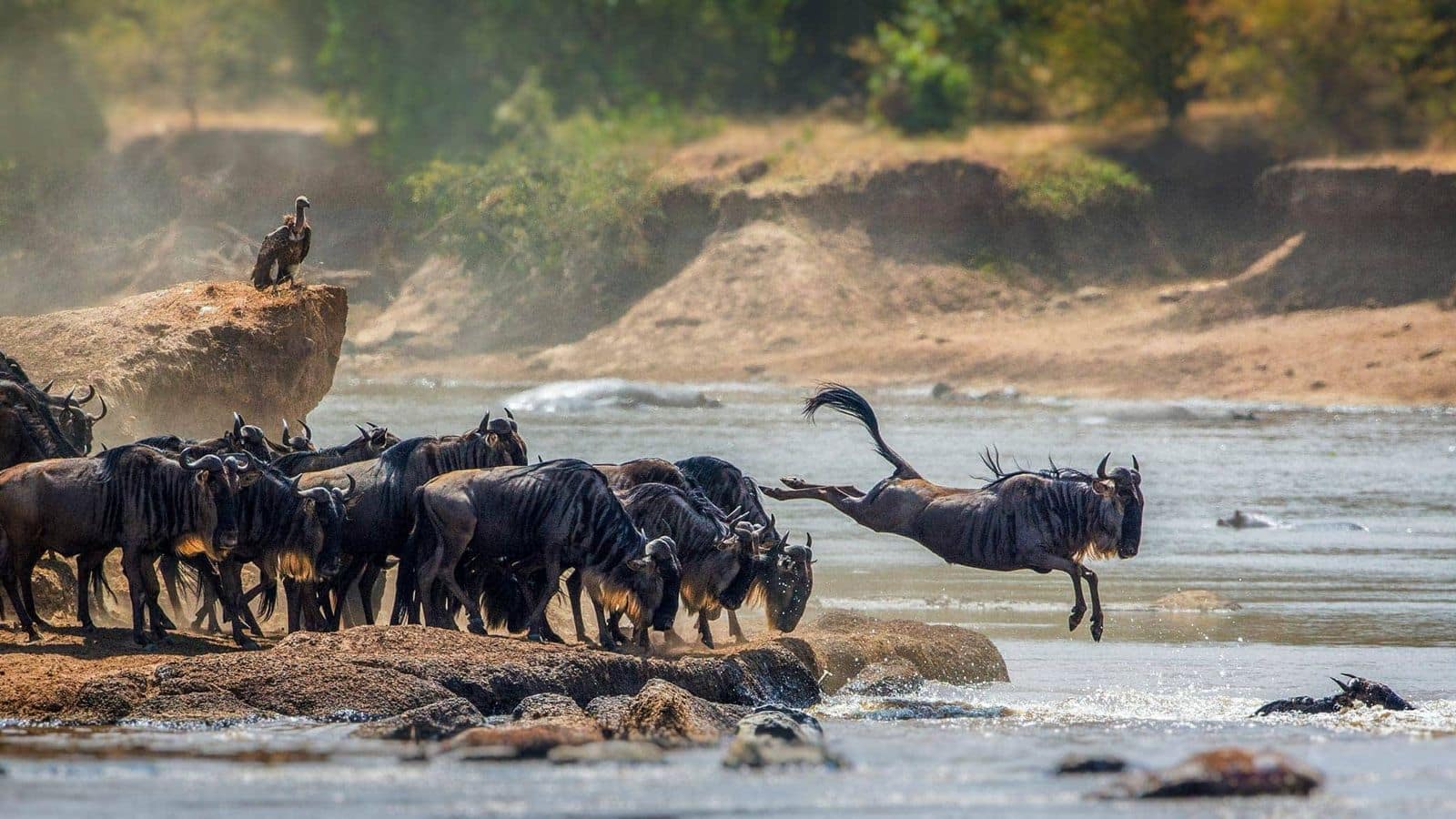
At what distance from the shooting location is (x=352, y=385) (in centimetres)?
4097

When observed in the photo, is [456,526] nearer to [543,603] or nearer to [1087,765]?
[543,603]

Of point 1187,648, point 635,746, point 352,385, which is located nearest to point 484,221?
point 352,385

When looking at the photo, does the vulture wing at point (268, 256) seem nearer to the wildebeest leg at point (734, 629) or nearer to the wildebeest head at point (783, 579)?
the wildebeest leg at point (734, 629)

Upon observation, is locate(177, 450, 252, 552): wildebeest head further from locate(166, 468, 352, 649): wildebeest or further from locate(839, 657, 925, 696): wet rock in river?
locate(839, 657, 925, 696): wet rock in river

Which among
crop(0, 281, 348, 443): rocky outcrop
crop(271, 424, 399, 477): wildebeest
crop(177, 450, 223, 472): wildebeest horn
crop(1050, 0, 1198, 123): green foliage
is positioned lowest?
crop(177, 450, 223, 472): wildebeest horn

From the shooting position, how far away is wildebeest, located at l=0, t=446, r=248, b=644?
37.8ft

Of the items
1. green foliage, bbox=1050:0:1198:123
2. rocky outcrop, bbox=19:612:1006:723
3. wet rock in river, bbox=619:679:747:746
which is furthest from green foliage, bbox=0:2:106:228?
wet rock in river, bbox=619:679:747:746

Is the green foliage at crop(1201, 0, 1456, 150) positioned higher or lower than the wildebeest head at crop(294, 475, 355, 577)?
higher

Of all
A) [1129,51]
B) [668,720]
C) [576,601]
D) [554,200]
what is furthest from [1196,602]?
[554,200]

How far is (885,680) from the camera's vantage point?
41.3ft

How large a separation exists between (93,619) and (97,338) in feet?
13.9

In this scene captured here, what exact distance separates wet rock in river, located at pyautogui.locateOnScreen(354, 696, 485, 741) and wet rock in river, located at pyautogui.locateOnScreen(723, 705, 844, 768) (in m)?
1.33

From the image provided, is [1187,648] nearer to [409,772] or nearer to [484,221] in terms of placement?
[409,772]

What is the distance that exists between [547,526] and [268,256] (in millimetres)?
6322
